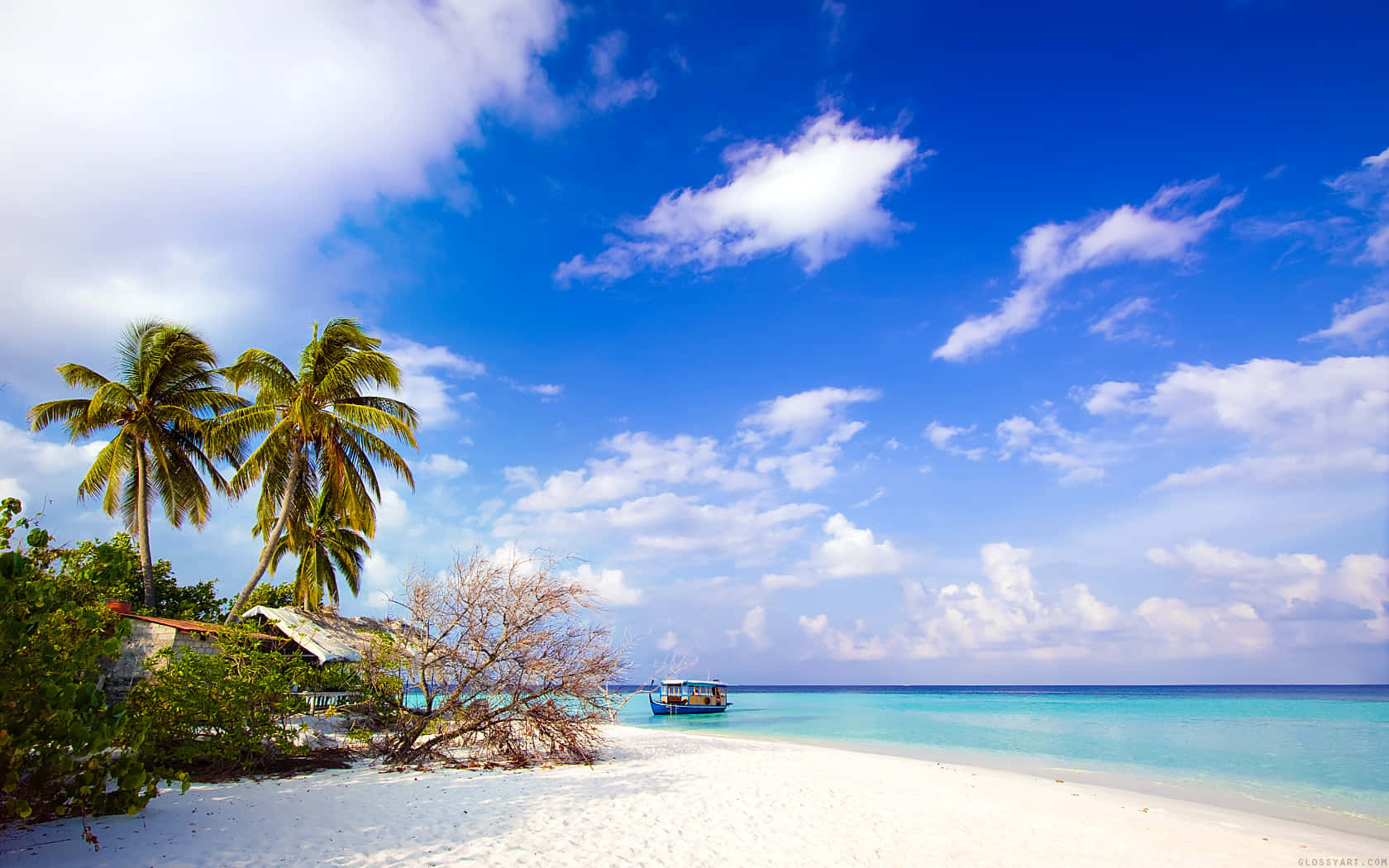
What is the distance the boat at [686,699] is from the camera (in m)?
40.7

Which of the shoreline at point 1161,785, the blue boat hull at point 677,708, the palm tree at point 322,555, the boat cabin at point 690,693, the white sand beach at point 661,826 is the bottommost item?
the blue boat hull at point 677,708

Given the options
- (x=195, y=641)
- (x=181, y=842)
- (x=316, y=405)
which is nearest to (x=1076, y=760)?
(x=181, y=842)

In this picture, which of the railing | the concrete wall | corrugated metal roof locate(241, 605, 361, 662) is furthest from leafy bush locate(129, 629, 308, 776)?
corrugated metal roof locate(241, 605, 361, 662)

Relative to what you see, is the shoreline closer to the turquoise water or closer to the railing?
the turquoise water

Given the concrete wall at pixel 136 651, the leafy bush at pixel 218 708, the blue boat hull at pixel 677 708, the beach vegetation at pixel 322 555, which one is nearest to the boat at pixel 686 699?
the blue boat hull at pixel 677 708

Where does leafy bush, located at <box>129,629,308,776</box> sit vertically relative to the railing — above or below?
above

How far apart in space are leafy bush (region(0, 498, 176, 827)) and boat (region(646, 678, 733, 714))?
35175mm

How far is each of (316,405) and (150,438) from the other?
178 inches

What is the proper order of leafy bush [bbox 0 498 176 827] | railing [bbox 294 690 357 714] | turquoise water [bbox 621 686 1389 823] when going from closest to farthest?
1. leafy bush [bbox 0 498 176 827]
2. railing [bbox 294 690 357 714]
3. turquoise water [bbox 621 686 1389 823]

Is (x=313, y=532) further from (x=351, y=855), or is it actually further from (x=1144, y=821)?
(x=1144, y=821)

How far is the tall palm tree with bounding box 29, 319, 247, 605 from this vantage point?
18234 mm

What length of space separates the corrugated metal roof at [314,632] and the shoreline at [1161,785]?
7.78m

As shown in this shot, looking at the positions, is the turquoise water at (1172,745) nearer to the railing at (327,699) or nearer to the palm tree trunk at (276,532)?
the railing at (327,699)

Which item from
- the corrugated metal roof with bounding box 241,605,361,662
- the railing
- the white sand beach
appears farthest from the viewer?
the corrugated metal roof with bounding box 241,605,361,662
